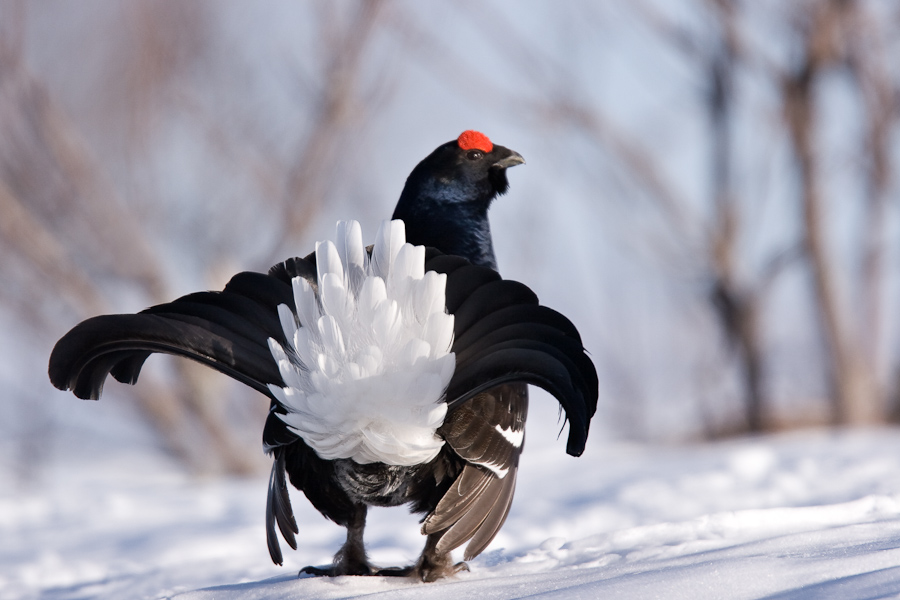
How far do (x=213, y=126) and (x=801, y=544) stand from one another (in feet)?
18.5

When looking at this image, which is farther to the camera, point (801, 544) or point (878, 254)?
point (878, 254)

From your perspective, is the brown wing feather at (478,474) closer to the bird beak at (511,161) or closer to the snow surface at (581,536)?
the snow surface at (581,536)

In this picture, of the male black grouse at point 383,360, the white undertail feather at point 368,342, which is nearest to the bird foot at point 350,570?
the male black grouse at point 383,360

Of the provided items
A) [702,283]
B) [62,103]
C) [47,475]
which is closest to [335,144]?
[62,103]

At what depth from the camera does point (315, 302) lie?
183cm

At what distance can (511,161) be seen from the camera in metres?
2.77

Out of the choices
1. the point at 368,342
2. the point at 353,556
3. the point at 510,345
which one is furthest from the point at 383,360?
the point at 353,556

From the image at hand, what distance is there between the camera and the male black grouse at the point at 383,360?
1.76m

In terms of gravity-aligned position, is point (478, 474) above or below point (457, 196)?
below

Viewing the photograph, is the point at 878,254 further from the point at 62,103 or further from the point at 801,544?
the point at 62,103

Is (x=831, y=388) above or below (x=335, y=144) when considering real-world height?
below

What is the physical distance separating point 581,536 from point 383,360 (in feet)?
4.76

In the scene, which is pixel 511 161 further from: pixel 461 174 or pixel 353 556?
pixel 353 556

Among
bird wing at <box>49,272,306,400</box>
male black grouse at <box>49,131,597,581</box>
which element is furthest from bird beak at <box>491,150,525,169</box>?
bird wing at <box>49,272,306,400</box>
